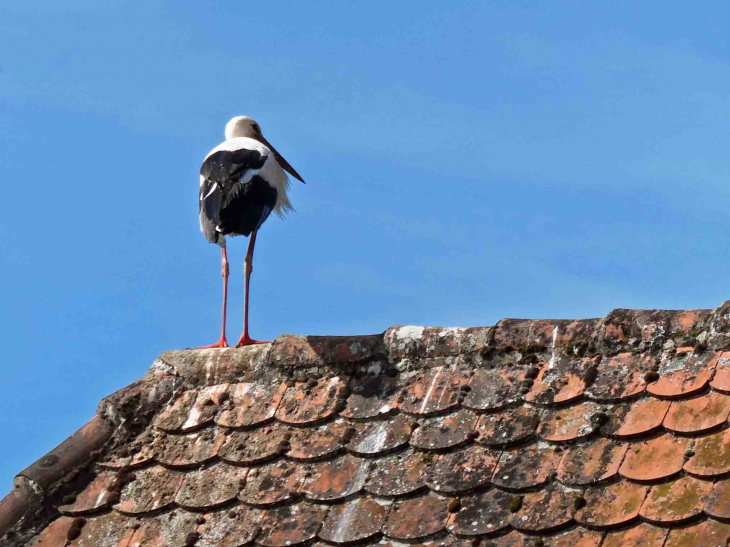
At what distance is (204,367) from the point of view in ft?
14.5

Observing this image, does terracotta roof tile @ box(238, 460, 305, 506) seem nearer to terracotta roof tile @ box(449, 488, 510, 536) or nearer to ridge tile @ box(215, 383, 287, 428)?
ridge tile @ box(215, 383, 287, 428)

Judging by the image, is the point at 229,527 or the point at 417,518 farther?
the point at 229,527

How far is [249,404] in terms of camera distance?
417cm

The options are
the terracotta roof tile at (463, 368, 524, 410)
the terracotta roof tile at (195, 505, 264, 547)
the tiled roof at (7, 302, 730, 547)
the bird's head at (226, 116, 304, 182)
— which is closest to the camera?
the tiled roof at (7, 302, 730, 547)

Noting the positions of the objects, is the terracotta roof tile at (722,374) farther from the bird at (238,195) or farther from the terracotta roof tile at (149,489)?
the bird at (238,195)

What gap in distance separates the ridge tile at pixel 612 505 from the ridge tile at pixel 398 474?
21.6 inches

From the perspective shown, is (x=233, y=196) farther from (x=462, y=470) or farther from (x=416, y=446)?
(x=462, y=470)

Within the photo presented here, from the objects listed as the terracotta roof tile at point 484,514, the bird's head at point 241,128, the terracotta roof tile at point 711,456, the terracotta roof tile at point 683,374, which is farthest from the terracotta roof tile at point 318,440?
the bird's head at point 241,128

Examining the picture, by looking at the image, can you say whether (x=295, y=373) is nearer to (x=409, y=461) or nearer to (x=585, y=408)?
(x=409, y=461)

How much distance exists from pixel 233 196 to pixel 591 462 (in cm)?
399

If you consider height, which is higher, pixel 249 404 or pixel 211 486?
pixel 249 404

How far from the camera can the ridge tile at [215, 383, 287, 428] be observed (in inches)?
161

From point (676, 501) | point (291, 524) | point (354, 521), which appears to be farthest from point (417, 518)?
point (676, 501)

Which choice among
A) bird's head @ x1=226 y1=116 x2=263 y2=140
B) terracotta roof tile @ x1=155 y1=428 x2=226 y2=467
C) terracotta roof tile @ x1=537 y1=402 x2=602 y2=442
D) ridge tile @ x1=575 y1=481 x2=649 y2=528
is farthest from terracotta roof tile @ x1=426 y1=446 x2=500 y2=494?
bird's head @ x1=226 y1=116 x2=263 y2=140
